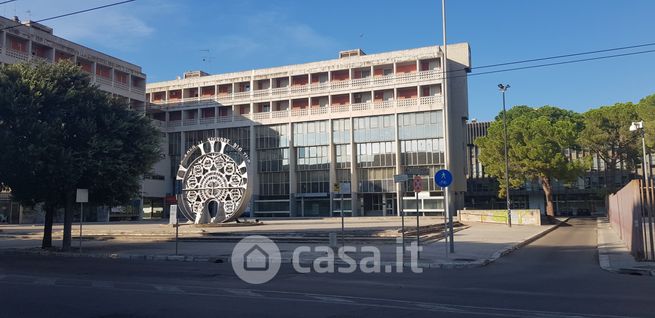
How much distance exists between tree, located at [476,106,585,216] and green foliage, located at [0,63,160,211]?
38043 millimetres

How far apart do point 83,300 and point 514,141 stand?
159ft

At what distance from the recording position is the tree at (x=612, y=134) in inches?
2032

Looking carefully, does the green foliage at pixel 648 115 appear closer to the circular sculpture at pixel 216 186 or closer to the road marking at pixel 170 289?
the circular sculpture at pixel 216 186

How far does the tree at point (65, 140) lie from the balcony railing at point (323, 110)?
41431mm

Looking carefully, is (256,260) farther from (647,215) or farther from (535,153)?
(535,153)

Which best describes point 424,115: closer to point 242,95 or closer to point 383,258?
point 242,95

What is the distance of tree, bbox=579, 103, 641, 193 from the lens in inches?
2032

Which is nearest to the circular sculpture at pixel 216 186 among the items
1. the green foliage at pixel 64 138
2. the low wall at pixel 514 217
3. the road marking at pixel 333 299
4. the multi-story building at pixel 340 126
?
the green foliage at pixel 64 138

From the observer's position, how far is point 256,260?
17.5 meters

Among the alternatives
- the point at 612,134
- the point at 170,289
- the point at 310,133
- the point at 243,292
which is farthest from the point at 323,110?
the point at 243,292

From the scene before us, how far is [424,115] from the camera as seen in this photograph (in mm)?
60312

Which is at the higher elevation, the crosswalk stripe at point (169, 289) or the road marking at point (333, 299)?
the road marking at point (333, 299)

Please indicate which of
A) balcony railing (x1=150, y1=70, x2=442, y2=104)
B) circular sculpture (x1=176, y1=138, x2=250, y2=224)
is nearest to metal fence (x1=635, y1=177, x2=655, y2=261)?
circular sculpture (x1=176, y1=138, x2=250, y2=224)

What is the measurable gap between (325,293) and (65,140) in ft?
48.7
